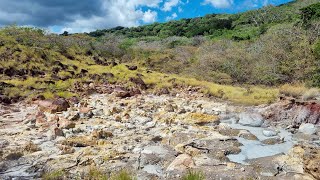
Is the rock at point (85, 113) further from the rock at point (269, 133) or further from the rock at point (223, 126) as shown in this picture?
the rock at point (269, 133)

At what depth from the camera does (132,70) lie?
29.2 meters

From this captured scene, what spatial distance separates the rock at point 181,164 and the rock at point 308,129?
6051mm

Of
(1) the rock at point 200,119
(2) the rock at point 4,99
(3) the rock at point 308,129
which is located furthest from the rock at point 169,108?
(2) the rock at point 4,99

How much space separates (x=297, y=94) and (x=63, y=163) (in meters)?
13.7

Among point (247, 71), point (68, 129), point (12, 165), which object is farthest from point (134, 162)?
point (247, 71)

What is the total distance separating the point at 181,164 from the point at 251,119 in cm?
708

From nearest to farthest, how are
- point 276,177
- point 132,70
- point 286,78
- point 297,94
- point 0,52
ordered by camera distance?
point 276,177
point 297,94
point 286,78
point 0,52
point 132,70

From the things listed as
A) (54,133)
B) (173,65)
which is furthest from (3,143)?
(173,65)

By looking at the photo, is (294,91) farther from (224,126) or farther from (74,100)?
(74,100)

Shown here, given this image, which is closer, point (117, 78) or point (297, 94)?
point (297, 94)

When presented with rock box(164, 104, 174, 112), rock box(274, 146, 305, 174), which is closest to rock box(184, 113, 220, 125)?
rock box(164, 104, 174, 112)

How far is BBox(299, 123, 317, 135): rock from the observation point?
1355cm

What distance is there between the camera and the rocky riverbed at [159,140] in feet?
31.0

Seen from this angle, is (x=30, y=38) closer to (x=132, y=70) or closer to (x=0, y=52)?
(x=0, y=52)
